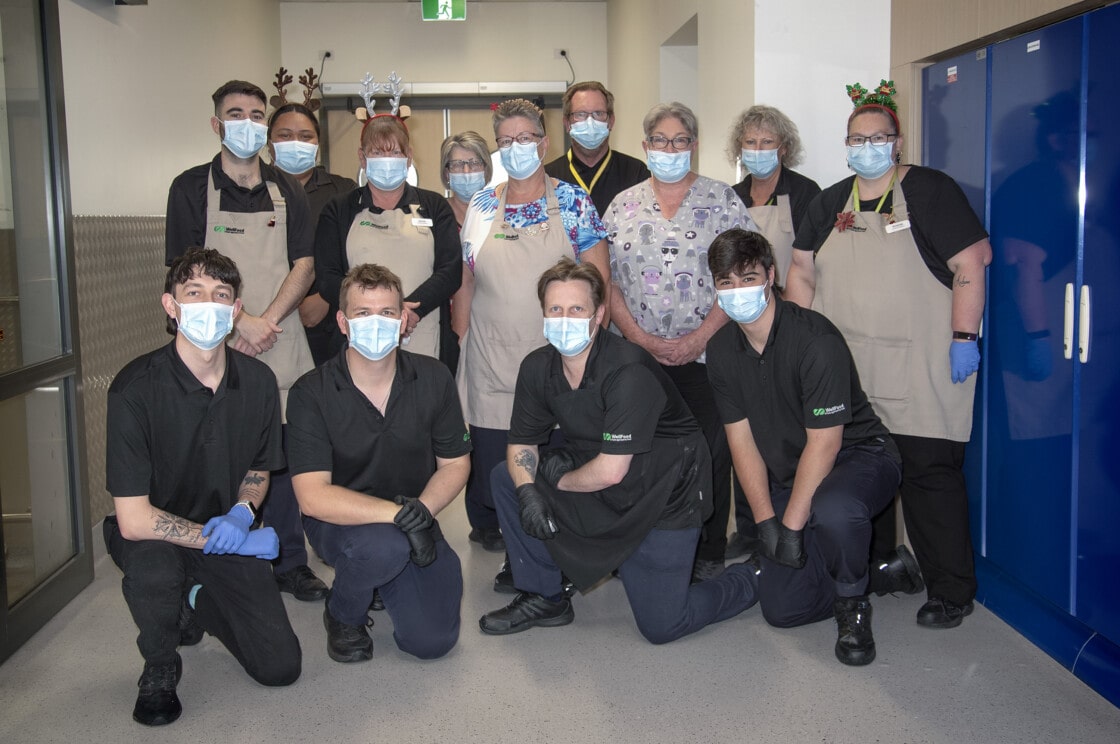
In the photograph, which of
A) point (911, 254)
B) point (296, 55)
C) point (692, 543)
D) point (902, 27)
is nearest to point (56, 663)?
point (692, 543)

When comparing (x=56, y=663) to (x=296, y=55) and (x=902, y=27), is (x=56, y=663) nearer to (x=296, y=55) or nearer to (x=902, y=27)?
(x=902, y=27)

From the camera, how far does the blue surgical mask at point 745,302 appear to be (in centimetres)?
281

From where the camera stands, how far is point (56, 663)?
2842 millimetres

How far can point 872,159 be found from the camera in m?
3.07

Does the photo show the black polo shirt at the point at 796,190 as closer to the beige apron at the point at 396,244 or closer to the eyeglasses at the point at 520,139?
the eyeglasses at the point at 520,139

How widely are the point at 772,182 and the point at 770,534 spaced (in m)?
1.38

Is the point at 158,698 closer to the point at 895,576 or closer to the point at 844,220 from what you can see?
the point at 895,576

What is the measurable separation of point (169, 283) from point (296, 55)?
262 inches

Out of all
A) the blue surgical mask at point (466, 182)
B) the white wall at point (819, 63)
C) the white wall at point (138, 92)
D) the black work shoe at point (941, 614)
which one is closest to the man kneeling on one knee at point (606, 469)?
the black work shoe at point (941, 614)

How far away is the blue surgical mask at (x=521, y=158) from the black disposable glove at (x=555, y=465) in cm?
95

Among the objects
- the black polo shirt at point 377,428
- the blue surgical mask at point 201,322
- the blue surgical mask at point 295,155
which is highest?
the blue surgical mask at point 295,155

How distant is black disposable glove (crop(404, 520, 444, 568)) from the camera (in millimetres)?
2713

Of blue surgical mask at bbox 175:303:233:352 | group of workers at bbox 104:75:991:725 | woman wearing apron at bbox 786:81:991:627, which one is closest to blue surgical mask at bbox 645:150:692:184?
group of workers at bbox 104:75:991:725

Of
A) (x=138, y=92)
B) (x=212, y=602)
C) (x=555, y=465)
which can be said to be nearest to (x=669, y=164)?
(x=555, y=465)
